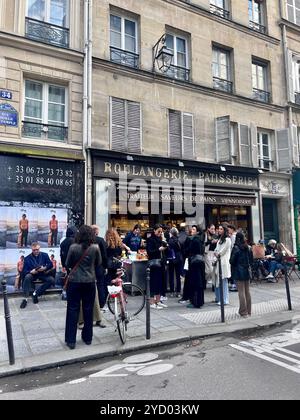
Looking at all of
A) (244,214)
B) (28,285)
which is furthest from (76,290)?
(244,214)

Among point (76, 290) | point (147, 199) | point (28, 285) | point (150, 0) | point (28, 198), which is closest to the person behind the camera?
point (76, 290)

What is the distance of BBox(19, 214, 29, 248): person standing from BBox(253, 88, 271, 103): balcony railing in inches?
419

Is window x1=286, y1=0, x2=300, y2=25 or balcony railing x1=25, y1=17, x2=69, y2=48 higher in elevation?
window x1=286, y1=0, x2=300, y2=25

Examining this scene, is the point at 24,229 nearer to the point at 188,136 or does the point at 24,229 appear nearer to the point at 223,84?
the point at 188,136

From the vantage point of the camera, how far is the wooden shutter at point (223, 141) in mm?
12539

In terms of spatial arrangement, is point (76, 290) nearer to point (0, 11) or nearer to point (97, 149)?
point (97, 149)

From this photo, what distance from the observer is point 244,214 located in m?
13.5

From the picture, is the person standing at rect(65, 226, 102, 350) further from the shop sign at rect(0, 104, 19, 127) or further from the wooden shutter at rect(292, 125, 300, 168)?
the wooden shutter at rect(292, 125, 300, 168)

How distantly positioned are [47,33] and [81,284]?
8166 mm

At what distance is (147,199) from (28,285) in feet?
14.7

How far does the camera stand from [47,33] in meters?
9.72

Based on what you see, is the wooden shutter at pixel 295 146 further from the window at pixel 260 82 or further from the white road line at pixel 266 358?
the white road line at pixel 266 358

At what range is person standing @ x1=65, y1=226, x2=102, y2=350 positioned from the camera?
4.96m

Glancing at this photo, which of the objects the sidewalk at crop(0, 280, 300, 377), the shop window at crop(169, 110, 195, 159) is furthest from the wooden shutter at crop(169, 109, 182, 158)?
the sidewalk at crop(0, 280, 300, 377)
